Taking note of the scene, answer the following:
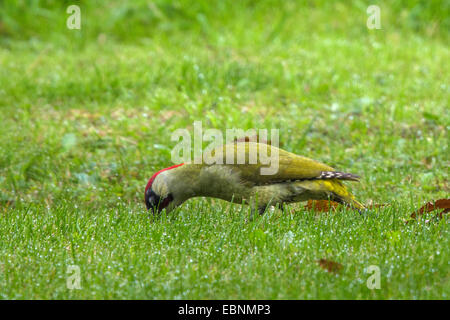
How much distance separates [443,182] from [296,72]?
320 cm

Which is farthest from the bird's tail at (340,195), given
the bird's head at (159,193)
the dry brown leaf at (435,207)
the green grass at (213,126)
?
the bird's head at (159,193)

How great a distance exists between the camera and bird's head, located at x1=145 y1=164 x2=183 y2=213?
4840 mm

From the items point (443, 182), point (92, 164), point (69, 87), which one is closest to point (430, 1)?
point (443, 182)

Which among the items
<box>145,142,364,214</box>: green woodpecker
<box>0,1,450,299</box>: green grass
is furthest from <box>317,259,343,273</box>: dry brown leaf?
<box>145,142,364,214</box>: green woodpecker

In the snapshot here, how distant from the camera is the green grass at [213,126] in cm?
355

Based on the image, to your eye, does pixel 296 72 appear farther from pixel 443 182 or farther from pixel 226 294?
pixel 226 294

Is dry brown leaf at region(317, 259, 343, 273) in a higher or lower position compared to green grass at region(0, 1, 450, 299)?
lower

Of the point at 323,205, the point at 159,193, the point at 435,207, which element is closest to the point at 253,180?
the point at 323,205

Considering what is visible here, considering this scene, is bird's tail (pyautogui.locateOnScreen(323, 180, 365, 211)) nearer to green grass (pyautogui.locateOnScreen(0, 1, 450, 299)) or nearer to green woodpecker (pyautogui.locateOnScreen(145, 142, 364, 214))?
green woodpecker (pyautogui.locateOnScreen(145, 142, 364, 214))

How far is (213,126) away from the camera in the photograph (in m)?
7.19

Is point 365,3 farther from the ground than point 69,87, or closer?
farther from the ground

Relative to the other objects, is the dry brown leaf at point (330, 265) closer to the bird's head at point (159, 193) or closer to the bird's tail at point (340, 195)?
the bird's tail at point (340, 195)

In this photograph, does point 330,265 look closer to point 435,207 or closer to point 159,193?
point 435,207
